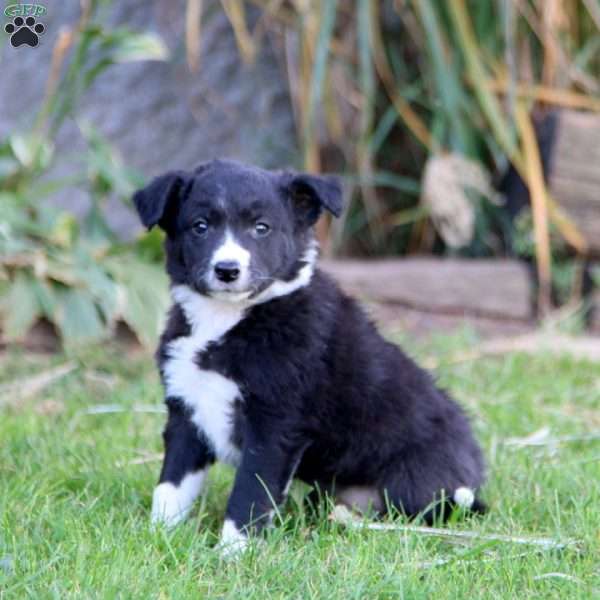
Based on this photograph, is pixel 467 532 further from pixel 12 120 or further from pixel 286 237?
pixel 12 120

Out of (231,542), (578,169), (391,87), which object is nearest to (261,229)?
(231,542)

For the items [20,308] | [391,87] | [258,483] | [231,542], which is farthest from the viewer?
[391,87]

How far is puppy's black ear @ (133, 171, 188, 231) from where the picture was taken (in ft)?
10.4

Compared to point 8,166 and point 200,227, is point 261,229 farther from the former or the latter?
point 8,166

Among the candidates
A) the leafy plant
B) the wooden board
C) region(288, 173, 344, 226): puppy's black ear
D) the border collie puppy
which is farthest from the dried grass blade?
the wooden board

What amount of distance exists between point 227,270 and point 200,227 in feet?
0.62

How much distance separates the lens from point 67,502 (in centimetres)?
322

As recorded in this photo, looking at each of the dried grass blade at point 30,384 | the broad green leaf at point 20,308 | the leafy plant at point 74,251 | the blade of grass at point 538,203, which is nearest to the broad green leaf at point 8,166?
the leafy plant at point 74,251

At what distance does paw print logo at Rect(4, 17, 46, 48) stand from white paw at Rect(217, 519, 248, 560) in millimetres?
2835

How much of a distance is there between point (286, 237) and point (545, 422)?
1.69 meters

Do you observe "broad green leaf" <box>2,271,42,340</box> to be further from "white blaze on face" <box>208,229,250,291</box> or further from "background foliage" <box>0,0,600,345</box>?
"white blaze on face" <box>208,229,250,291</box>

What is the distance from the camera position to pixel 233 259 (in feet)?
9.96

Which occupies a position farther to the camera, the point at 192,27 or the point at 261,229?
the point at 192,27

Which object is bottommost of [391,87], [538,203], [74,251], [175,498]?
[175,498]
